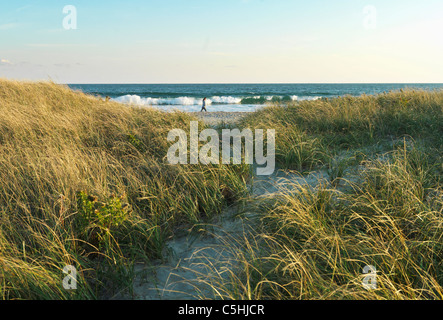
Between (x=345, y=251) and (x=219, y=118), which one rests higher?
(x=219, y=118)

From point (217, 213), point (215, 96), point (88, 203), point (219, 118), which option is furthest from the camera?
point (215, 96)

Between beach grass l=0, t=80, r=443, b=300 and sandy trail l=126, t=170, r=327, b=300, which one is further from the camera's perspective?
sandy trail l=126, t=170, r=327, b=300

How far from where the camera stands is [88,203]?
2.78 m

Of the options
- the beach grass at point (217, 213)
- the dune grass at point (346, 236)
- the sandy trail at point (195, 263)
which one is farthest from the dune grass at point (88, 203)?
the dune grass at point (346, 236)

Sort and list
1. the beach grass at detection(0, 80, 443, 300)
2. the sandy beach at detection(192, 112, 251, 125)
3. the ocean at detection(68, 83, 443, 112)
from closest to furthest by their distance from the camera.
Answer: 1. the beach grass at detection(0, 80, 443, 300)
2. the sandy beach at detection(192, 112, 251, 125)
3. the ocean at detection(68, 83, 443, 112)

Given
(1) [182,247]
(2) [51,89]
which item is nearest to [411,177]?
(1) [182,247]

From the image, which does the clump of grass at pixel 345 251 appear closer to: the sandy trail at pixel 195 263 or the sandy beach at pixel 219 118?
the sandy trail at pixel 195 263

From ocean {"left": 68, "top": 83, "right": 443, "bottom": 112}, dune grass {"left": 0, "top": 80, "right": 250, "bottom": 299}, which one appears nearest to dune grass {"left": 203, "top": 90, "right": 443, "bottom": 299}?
dune grass {"left": 0, "top": 80, "right": 250, "bottom": 299}

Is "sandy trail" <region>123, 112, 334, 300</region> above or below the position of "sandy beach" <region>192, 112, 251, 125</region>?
below

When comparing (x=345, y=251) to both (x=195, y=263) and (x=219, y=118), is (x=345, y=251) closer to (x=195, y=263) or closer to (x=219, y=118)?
(x=195, y=263)

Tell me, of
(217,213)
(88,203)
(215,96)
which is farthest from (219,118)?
(215,96)

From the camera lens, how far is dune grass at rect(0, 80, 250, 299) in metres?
2.38

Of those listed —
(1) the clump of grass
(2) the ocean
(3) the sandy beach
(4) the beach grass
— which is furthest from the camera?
(2) the ocean

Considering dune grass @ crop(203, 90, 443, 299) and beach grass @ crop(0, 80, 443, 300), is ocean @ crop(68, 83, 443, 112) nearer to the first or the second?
beach grass @ crop(0, 80, 443, 300)
